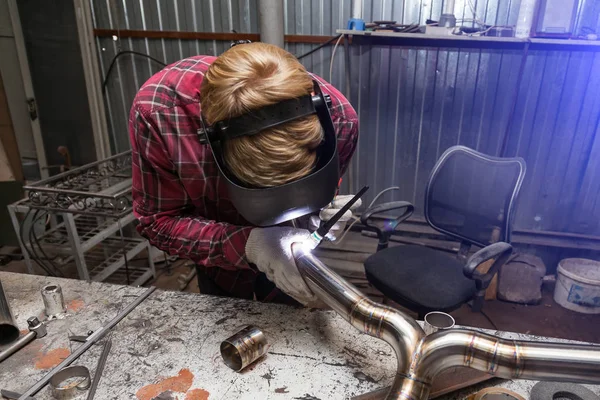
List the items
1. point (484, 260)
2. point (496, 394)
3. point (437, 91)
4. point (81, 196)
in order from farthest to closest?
point (437, 91)
point (81, 196)
point (484, 260)
point (496, 394)

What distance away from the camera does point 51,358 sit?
39.8 inches

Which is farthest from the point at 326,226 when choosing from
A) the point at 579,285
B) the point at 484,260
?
the point at 579,285

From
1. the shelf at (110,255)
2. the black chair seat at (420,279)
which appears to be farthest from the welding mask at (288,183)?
the shelf at (110,255)

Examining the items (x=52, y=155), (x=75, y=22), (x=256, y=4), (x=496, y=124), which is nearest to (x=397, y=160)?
(x=496, y=124)

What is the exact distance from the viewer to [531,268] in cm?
271

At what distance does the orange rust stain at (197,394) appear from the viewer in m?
0.89

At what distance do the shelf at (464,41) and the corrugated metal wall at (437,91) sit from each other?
77 mm

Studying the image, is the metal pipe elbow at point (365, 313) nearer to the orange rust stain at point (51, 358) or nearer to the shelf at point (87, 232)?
the orange rust stain at point (51, 358)

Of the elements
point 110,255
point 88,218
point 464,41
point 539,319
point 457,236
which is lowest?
point 539,319

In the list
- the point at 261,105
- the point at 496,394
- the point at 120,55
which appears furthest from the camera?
the point at 120,55

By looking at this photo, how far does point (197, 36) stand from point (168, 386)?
2577mm

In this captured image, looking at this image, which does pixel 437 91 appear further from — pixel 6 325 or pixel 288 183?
pixel 6 325

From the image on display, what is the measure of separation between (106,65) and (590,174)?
3.69m

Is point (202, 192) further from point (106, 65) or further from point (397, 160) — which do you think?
point (106, 65)
